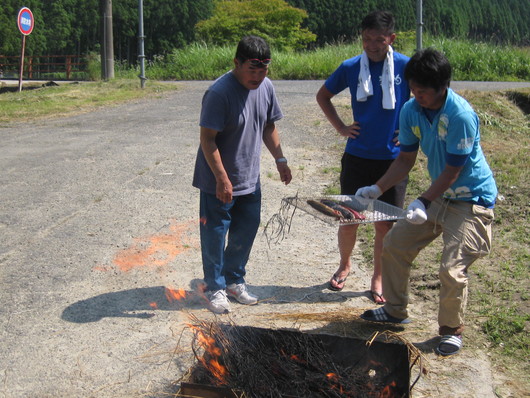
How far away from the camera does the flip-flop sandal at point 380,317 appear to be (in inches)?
167

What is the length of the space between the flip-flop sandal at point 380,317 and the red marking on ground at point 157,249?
6.28 ft

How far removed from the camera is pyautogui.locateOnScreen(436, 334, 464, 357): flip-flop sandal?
12.9 ft

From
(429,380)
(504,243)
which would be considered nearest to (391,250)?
(429,380)

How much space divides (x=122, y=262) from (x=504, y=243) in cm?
349

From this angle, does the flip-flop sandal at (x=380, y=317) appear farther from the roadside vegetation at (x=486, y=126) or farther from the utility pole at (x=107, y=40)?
the utility pole at (x=107, y=40)

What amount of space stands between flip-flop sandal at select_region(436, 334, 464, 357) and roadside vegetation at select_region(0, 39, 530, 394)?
0.22 meters

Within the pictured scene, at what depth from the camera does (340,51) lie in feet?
70.8

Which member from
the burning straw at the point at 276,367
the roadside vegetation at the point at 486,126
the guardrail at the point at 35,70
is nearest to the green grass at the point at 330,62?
the roadside vegetation at the point at 486,126

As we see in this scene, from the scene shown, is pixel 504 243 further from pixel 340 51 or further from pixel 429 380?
pixel 340 51

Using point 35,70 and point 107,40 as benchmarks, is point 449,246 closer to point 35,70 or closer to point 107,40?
point 107,40

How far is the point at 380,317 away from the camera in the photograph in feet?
14.0

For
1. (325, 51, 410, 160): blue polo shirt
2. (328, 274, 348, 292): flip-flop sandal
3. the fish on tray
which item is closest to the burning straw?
the fish on tray

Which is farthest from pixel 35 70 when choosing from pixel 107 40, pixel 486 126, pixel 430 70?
pixel 430 70

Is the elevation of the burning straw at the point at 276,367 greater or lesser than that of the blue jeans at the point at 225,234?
lesser
